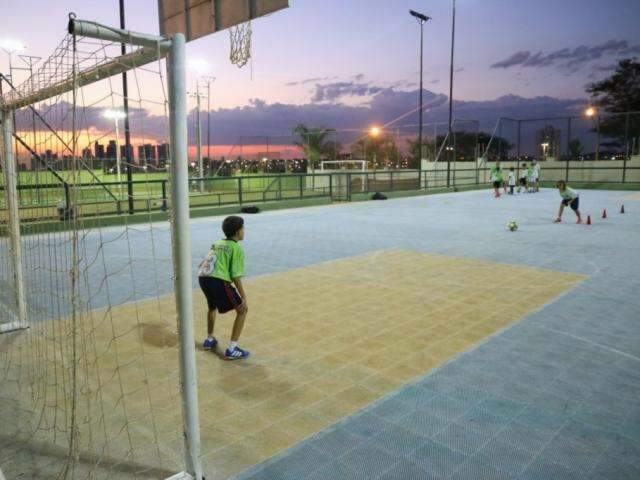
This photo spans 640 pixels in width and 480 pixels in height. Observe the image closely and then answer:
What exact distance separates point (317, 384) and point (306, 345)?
0.96 m

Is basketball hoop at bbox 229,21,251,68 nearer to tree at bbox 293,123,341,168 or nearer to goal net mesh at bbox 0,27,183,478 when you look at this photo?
goal net mesh at bbox 0,27,183,478

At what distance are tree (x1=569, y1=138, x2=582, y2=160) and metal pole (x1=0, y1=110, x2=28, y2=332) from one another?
35922mm

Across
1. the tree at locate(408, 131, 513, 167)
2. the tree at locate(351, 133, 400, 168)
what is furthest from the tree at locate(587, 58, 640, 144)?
the tree at locate(351, 133, 400, 168)

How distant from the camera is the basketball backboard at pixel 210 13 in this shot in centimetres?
572

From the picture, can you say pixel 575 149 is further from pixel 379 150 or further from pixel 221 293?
pixel 221 293

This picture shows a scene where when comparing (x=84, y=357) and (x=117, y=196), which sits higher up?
(x=117, y=196)

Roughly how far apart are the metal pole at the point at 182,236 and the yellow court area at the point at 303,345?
1.26 feet

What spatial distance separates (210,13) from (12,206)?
10.5 feet

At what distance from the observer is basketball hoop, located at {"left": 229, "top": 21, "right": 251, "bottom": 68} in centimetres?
700

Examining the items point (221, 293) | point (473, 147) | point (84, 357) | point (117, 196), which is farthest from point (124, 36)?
point (473, 147)

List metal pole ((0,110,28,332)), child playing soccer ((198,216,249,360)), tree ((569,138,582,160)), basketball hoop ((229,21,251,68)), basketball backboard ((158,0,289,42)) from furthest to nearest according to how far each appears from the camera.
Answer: tree ((569,138,582,160)) → basketball hoop ((229,21,251,68)) → basketball backboard ((158,0,289,42)) → metal pole ((0,110,28,332)) → child playing soccer ((198,216,249,360))

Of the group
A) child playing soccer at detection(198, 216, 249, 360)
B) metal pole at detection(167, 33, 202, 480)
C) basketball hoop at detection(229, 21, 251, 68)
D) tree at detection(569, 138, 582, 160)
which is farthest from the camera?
tree at detection(569, 138, 582, 160)

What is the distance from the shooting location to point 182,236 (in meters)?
2.89

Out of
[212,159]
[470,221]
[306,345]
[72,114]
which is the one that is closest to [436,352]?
[306,345]
